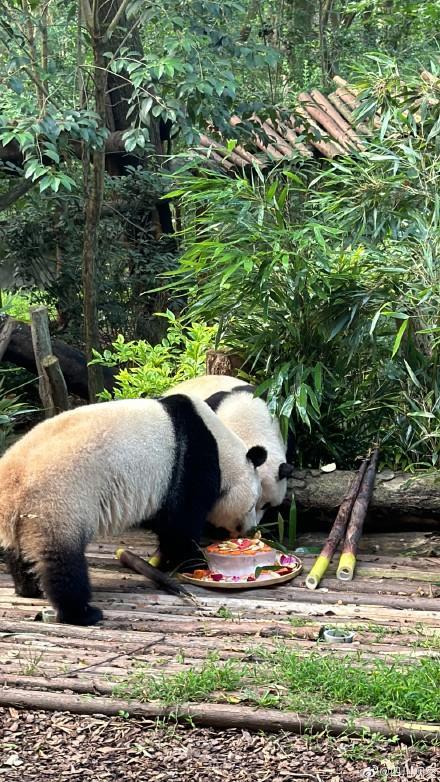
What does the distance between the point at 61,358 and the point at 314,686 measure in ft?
20.4

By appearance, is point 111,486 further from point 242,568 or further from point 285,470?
point 285,470

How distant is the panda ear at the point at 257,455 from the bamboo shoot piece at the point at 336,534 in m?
0.58

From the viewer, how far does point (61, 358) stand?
888cm

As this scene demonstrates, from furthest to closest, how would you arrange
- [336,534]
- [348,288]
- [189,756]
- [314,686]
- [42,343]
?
1. [42,343]
2. [348,288]
3. [336,534]
4. [314,686]
5. [189,756]

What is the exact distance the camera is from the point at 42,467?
4.25 metres

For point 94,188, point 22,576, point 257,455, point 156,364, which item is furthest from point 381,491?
point 94,188

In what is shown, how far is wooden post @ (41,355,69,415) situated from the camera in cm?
669

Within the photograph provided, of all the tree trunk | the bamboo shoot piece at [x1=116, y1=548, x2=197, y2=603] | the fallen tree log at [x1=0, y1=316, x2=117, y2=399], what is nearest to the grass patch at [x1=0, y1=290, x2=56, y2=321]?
the fallen tree log at [x1=0, y1=316, x2=117, y2=399]

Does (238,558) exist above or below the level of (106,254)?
below

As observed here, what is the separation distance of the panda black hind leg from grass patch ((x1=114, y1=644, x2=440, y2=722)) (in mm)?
907

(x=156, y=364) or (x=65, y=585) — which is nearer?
(x=65, y=585)

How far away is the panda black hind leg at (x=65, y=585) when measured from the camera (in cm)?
412

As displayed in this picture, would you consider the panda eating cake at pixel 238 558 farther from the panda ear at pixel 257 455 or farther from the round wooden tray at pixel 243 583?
the panda ear at pixel 257 455

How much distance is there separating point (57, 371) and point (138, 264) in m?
3.47
